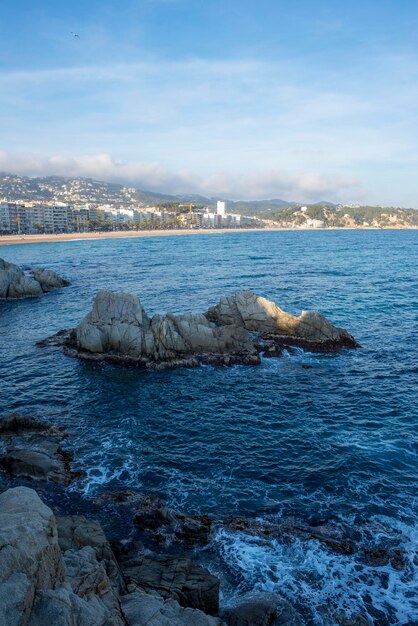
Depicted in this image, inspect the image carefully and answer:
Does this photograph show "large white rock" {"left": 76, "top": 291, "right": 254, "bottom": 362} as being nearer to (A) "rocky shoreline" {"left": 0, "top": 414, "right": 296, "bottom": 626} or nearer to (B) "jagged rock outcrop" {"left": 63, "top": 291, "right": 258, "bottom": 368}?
(B) "jagged rock outcrop" {"left": 63, "top": 291, "right": 258, "bottom": 368}

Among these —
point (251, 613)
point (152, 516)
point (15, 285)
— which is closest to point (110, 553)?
point (152, 516)

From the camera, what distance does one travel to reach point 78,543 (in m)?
14.6

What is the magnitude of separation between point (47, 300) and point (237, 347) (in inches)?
1352

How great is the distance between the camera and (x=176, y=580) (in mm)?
13969

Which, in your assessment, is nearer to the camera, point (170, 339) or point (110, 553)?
point (110, 553)

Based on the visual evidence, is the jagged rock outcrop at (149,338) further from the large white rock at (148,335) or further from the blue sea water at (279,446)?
the blue sea water at (279,446)

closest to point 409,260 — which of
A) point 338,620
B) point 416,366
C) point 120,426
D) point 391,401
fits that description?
point 416,366

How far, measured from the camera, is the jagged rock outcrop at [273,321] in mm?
39531

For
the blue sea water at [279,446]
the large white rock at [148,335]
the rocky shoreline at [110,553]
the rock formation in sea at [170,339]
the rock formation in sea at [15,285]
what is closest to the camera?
the rocky shoreline at [110,553]

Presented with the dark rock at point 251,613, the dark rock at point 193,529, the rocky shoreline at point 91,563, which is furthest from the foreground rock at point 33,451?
the dark rock at point 251,613

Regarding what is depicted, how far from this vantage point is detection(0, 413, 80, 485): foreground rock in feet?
68.8

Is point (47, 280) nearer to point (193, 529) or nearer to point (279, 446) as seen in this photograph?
point (279, 446)

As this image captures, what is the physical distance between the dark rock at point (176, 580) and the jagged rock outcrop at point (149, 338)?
67.7 feet

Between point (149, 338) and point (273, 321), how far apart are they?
41.7 feet
